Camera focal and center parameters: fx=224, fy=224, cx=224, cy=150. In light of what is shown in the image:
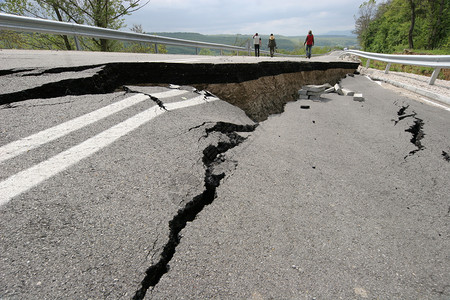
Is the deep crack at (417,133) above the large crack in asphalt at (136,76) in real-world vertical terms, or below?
below

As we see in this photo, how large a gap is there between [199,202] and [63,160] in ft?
4.02

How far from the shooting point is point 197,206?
189 cm

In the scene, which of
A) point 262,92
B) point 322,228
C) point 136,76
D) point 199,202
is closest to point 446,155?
point 322,228

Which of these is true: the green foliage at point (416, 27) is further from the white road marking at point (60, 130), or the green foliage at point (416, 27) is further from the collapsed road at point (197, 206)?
the white road marking at point (60, 130)

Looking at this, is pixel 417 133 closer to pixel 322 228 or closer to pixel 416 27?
pixel 322 228

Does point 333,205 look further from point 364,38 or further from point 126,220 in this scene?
point 364,38

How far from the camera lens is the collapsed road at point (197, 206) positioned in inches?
51.7

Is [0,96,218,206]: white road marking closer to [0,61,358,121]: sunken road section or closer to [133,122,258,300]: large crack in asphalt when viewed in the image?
[133,122,258,300]: large crack in asphalt

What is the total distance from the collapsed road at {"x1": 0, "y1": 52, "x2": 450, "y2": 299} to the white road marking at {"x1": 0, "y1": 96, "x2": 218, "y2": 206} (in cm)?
1

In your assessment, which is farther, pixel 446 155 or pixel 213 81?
pixel 213 81

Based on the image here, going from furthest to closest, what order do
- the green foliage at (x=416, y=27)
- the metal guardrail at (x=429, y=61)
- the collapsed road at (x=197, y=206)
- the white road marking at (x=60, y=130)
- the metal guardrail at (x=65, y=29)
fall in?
1. the green foliage at (x=416, y=27)
2. the metal guardrail at (x=429, y=61)
3. the metal guardrail at (x=65, y=29)
4. the white road marking at (x=60, y=130)
5. the collapsed road at (x=197, y=206)

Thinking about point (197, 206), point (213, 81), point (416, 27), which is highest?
point (416, 27)

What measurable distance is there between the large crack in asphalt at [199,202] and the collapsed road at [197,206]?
1 cm

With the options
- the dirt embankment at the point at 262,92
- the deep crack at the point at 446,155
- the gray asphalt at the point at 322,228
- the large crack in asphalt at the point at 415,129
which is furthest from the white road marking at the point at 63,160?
the deep crack at the point at 446,155
